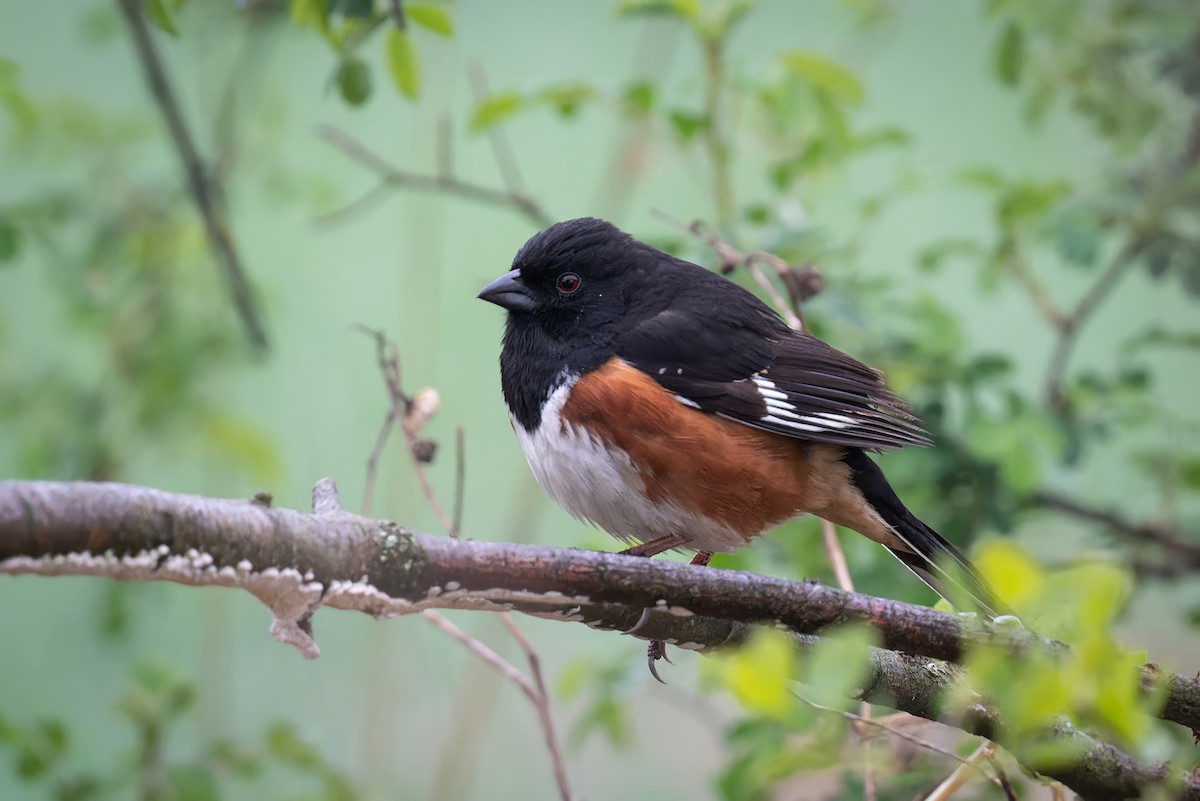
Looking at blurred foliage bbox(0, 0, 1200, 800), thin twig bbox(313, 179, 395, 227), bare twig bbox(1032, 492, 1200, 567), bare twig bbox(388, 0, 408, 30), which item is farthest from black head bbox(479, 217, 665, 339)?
bare twig bbox(1032, 492, 1200, 567)

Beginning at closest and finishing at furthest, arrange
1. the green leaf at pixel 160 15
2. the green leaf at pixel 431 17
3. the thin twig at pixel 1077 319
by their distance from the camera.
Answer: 1. the green leaf at pixel 160 15
2. the green leaf at pixel 431 17
3. the thin twig at pixel 1077 319

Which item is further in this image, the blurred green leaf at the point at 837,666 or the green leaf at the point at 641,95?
the green leaf at the point at 641,95

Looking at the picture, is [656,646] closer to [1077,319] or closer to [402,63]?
[402,63]

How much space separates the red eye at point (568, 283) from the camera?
78.3 inches

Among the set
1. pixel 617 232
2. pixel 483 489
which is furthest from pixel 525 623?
pixel 617 232

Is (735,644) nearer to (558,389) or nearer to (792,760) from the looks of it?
(792,760)

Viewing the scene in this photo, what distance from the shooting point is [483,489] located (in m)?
3.63

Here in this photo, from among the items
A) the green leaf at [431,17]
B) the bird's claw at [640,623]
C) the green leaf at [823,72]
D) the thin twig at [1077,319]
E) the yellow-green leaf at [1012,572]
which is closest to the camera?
the yellow-green leaf at [1012,572]

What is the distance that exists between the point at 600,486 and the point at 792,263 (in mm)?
704

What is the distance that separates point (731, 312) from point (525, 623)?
1.78m

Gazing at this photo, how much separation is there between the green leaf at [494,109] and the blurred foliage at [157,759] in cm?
118

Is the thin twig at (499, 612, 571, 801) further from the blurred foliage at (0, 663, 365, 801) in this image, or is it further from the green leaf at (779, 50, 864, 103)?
the green leaf at (779, 50, 864, 103)

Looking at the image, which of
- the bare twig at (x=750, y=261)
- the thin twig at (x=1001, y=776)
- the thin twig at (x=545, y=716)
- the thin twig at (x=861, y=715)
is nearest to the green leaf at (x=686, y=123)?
the bare twig at (x=750, y=261)

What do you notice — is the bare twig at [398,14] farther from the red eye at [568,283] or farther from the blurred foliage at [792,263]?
the red eye at [568,283]
